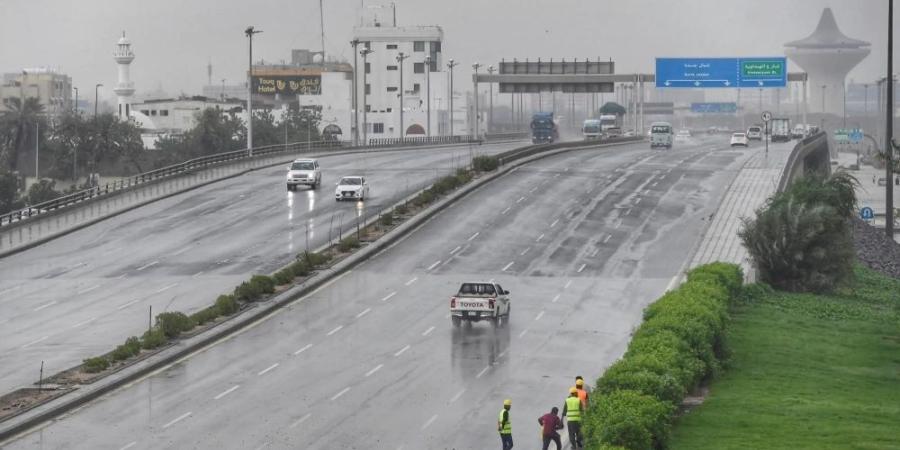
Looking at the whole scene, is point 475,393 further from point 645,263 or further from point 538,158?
point 538,158

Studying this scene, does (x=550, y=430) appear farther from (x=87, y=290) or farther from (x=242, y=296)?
(x=87, y=290)

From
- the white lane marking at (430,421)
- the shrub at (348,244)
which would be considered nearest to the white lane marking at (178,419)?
the white lane marking at (430,421)

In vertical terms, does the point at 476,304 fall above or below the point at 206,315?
above

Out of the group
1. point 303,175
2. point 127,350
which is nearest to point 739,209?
point 303,175

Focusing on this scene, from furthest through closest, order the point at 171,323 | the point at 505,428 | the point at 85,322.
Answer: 1. the point at 85,322
2. the point at 171,323
3. the point at 505,428

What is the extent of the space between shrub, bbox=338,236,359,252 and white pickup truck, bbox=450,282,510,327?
1672cm

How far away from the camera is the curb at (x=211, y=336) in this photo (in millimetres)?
38094

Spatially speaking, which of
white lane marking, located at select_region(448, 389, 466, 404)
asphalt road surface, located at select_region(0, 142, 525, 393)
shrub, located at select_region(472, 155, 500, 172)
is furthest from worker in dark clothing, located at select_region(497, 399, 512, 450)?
shrub, located at select_region(472, 155, 500, 172)

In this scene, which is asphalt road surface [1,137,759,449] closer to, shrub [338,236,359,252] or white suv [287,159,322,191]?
shrub [338,236,359,252]

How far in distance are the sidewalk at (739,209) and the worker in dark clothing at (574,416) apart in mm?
32339

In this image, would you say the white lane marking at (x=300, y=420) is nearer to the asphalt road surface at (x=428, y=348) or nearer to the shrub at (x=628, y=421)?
the asphalt road surface at (x=428, y=348)

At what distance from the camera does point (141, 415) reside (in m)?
38.3

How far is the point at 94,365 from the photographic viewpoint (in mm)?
43469

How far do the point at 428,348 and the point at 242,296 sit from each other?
35.8ft
